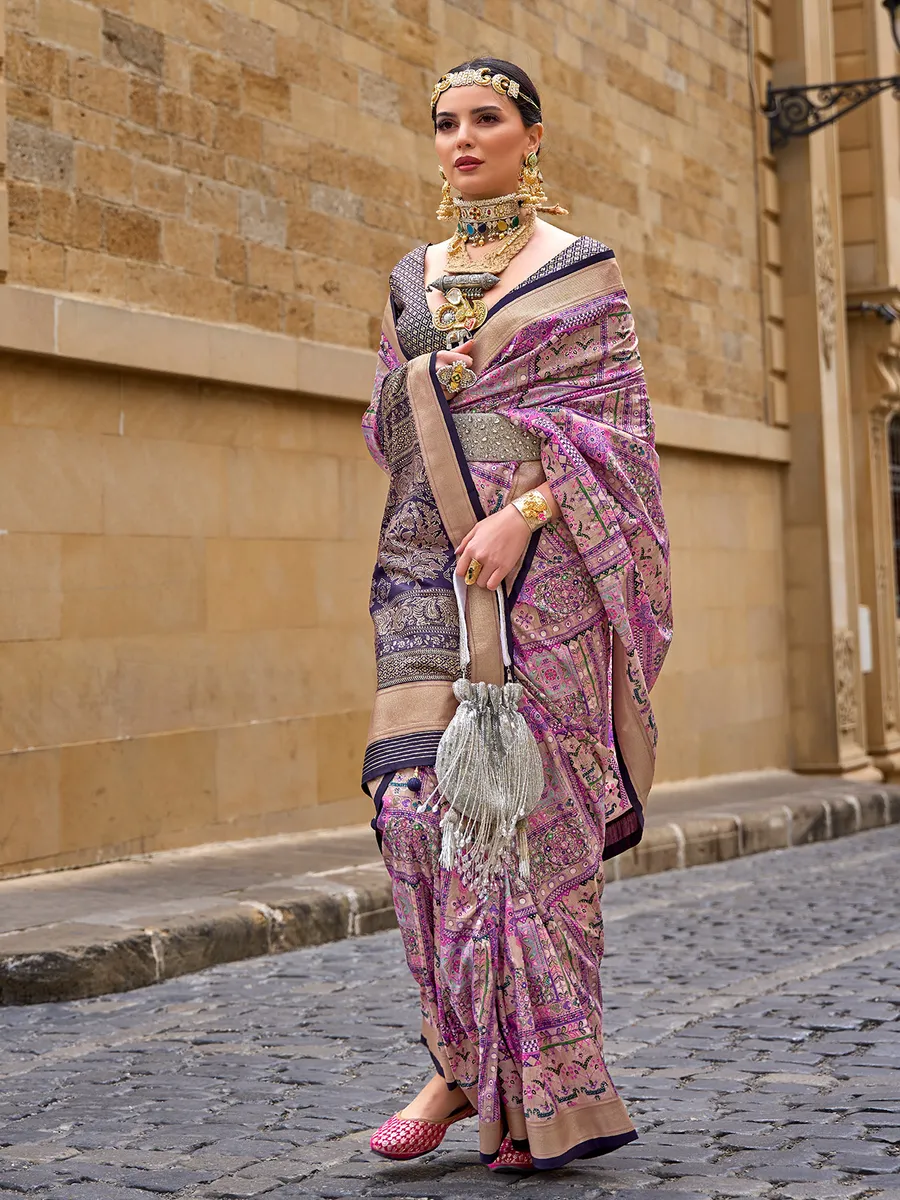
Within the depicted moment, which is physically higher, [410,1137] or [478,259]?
[478,259]

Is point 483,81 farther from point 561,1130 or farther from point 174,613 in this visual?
point 174,613

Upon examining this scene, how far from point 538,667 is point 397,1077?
1.40 meters

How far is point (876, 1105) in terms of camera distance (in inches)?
150

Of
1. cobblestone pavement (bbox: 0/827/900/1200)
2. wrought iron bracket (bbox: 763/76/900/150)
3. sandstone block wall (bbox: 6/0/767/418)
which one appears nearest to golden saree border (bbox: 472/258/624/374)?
cobblestone pavement (bbox: 0/827/900/1200)

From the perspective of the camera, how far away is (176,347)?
795 cm

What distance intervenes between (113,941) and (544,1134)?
280 cm

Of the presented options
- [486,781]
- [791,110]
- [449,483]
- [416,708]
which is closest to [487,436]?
[449,483]

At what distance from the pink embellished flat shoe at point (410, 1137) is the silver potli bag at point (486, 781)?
18.7 inches

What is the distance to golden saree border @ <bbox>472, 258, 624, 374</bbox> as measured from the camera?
3.38m

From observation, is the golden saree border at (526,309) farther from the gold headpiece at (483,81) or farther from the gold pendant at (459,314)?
the gold headpiece at (483,81)

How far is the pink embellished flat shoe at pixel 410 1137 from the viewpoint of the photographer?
331cm

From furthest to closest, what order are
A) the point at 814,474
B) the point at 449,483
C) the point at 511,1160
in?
the point at 814,474 → the point at 449,483 → the point at 511,1160

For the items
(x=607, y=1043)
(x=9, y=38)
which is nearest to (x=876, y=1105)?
(x=607, y=1043)

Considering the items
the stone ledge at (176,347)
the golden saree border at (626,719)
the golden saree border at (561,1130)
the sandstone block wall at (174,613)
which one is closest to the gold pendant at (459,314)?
the golden saree border at (626,719)
